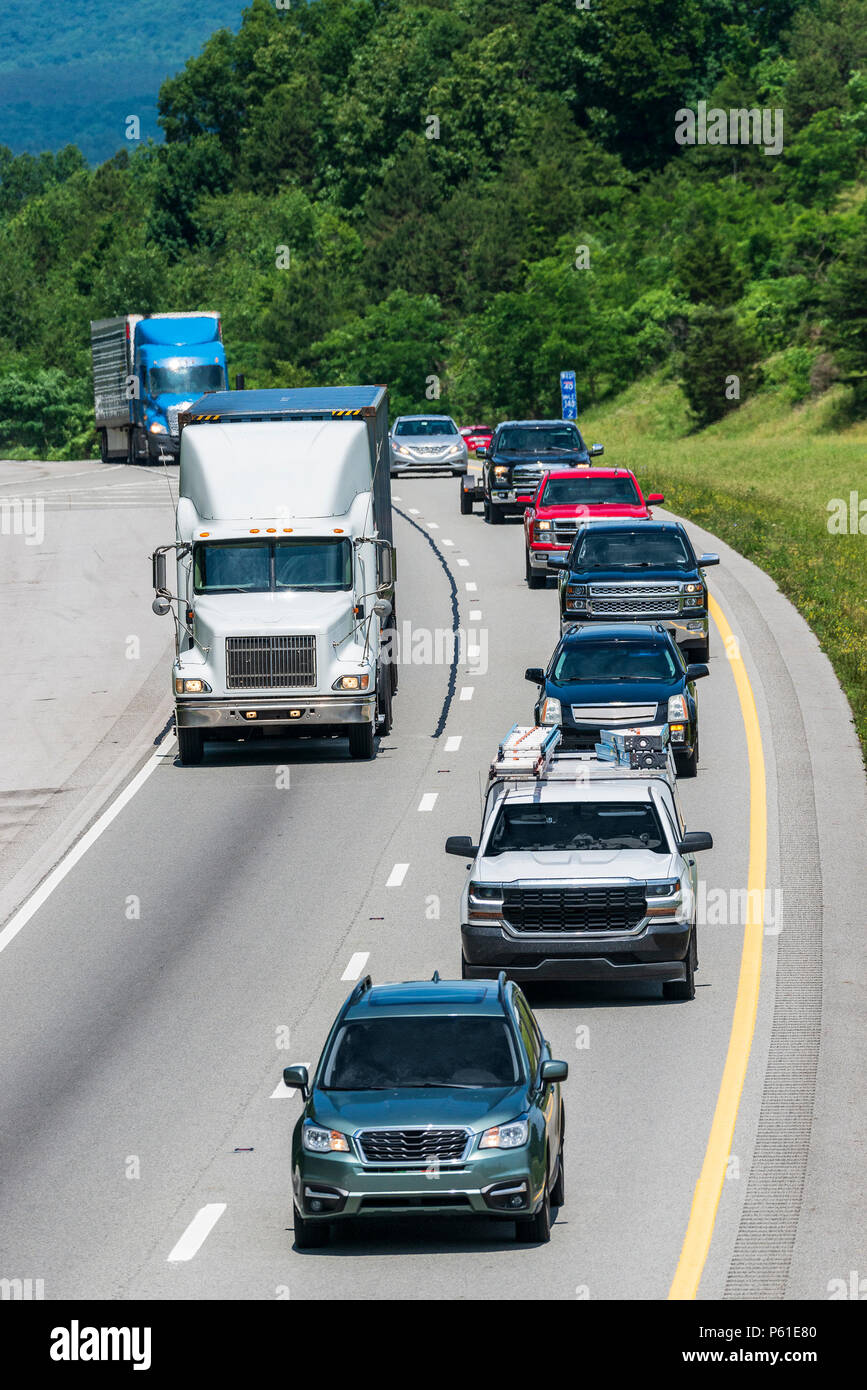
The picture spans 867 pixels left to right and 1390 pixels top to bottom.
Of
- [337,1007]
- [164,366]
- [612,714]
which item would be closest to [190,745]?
[612,714]

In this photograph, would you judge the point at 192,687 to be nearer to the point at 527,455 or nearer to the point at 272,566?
the point at 272,566

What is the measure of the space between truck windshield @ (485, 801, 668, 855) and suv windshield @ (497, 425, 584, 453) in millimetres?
29380

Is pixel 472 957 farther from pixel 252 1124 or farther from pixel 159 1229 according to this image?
pixel 159 1229

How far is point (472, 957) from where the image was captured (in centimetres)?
1769

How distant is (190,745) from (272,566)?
2510 mm

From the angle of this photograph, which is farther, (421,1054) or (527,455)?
(527,455)

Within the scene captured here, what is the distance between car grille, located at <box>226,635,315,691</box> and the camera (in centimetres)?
2725

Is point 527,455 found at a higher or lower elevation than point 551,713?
higher

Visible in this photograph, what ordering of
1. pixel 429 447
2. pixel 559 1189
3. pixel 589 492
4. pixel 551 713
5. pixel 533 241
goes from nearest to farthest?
1. pixel 559 1189
2. pixel 551 713
3. pixel 589 492
4. pixel 429 447
5. pixel 533 241


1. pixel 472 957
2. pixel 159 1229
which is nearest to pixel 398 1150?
pixel 159 1229

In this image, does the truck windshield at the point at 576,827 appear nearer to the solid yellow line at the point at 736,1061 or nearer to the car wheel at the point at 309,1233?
the solid yellow line at the point at 736,1061

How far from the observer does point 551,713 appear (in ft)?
84.1

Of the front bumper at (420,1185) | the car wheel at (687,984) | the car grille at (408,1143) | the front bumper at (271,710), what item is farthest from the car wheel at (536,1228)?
the front bumper at (271,710)

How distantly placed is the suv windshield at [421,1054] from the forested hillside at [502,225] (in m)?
62.2
